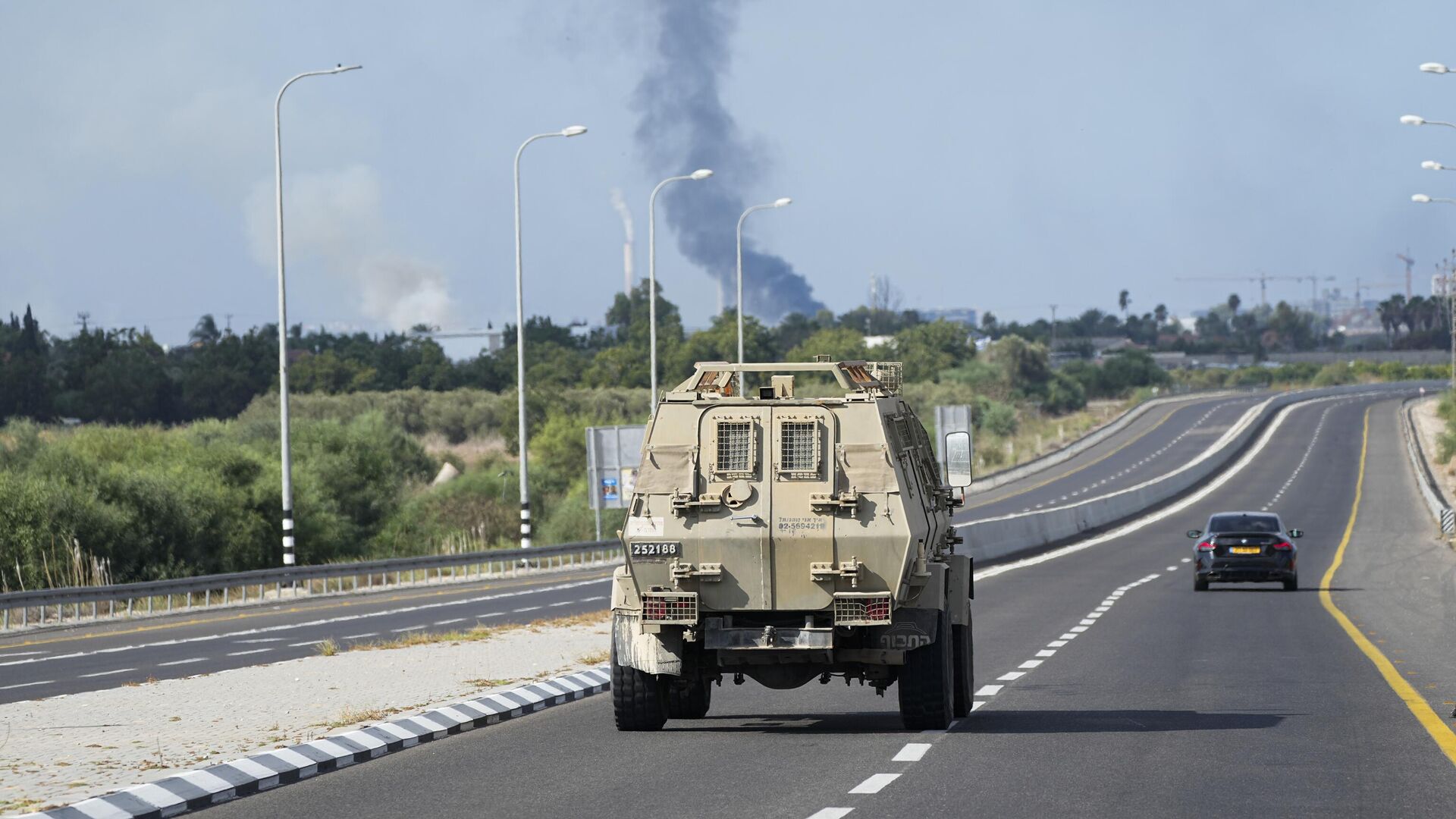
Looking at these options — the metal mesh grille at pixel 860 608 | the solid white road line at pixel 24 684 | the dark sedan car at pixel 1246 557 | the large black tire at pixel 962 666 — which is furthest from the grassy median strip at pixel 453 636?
the dark sedan car at pixel 1246 557

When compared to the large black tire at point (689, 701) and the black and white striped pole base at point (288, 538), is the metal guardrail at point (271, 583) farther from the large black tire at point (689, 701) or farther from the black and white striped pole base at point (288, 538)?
the large black tire at point (689, 701)

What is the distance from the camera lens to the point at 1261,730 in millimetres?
13453

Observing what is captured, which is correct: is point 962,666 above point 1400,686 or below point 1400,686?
above

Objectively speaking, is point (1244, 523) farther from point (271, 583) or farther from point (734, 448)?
point (734, 448)

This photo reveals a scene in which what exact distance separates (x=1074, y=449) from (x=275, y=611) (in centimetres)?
8510

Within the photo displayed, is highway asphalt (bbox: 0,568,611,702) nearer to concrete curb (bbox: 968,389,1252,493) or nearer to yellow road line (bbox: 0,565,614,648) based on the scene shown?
yellow road line (bbox: 0,565,614,648)

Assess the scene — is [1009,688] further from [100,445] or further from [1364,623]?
[100,445]

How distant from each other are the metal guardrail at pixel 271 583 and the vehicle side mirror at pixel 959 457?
19.9 metres

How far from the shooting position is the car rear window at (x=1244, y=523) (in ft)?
115

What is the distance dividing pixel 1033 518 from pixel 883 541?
40.0m

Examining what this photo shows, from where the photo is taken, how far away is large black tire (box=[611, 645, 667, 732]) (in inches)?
533

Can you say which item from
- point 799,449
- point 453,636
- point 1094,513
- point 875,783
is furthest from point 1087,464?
point 875,783

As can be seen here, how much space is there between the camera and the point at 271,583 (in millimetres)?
38625

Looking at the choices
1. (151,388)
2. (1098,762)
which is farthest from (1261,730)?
(151,388)
